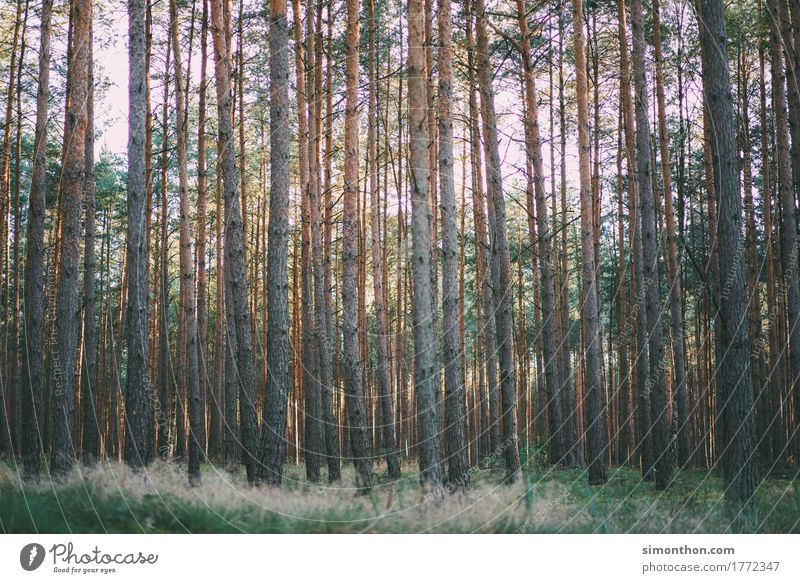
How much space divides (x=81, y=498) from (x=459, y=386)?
549 centimetres

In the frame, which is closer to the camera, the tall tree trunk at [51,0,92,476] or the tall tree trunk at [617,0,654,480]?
the tall tree trunk at [51,0,92,476]

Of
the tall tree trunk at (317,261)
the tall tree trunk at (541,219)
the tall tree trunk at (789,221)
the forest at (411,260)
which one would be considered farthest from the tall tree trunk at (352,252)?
the tall tree trunk at (789,221)

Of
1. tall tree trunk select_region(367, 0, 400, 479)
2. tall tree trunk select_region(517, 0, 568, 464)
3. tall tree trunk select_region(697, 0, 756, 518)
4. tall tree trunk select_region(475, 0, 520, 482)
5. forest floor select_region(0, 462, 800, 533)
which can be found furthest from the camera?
tall tree trunk select_region(367, 0, 400, 479)

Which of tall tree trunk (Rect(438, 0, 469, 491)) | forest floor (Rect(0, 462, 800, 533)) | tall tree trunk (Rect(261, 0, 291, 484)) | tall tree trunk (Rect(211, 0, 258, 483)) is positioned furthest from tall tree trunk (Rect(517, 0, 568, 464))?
forest floor (Rect(0, 462, 800, 533))

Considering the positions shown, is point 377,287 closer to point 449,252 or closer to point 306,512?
point 449,252

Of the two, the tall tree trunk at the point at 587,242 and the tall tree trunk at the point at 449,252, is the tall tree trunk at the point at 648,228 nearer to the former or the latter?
the tall tree trunk at the point at 587,242

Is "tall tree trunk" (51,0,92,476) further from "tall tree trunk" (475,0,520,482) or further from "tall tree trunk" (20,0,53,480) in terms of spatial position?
"tall tree trunk" (475,0,520,482)

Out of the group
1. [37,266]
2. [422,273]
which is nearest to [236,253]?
[37,266]

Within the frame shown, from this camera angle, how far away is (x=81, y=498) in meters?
7.42

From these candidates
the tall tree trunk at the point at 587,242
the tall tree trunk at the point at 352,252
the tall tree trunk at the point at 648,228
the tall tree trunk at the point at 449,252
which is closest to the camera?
the tall tree trunk at the point at 449,252
